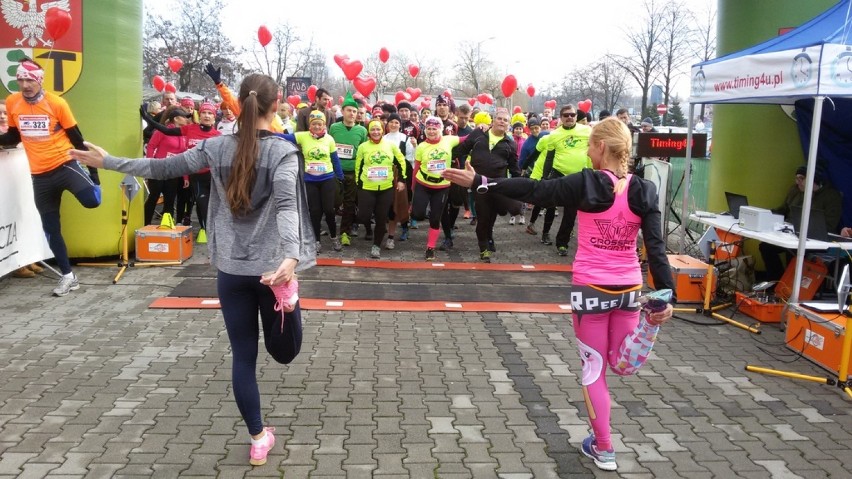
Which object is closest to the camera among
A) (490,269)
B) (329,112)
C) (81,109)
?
(81,109)

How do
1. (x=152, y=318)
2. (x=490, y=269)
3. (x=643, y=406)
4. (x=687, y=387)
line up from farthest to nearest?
(x=490, y=269), (x=152, y=318), (x=687, y=387), (x=643, y=406)

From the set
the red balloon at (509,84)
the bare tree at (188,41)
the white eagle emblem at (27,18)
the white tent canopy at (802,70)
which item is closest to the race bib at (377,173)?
the white eagle emblem at (27,18)

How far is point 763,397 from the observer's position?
4.84 meters

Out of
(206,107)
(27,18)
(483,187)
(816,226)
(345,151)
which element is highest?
(27,18)

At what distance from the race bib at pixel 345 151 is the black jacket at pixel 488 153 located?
68.5 inches

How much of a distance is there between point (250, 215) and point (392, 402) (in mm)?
1785

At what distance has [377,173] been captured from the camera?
9336 mm

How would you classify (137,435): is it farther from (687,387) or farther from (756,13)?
(756,13)

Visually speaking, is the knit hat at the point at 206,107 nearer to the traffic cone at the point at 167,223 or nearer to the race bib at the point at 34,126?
the traffic cone at the point at 167,223

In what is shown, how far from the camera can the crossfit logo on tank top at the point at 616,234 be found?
141 inches

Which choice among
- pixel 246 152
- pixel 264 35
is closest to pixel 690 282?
pixel 246 152

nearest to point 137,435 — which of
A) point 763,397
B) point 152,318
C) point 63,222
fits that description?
point 152,318

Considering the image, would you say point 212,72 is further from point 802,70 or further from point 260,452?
point 802,70

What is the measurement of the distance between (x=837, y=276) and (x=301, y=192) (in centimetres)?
556
